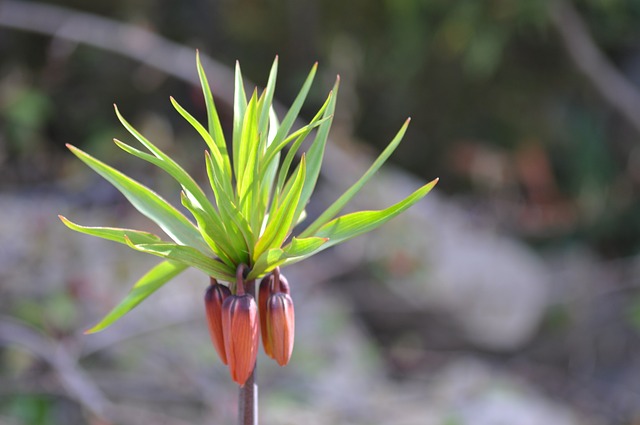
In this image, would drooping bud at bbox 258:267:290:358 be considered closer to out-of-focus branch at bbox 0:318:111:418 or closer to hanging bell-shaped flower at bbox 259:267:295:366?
hanging bell-shaped flower at bbox 259:267:295:366

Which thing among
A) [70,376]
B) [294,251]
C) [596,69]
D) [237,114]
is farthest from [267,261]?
[596,69]

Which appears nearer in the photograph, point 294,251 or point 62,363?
point 294,251

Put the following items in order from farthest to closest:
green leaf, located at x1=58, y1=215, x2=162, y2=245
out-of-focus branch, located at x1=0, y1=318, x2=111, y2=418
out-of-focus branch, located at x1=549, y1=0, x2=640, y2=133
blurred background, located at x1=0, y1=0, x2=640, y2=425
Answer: out-of-focus branch, located at x1=549, y1=0, x2=640, y2=133, blurred background, located at x1=0, y1=0, x2=640, y2=425, out-of-focus branch, located at x1=0, y1=318, x2=111, y2=418, green leaf, located at x1=58, y1=215, x2=162, y2=245

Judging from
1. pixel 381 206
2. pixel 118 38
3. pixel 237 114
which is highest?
pixel 118 38

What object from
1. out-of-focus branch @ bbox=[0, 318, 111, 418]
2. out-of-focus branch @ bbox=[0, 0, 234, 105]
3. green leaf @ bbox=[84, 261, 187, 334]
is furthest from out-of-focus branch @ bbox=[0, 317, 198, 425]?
green leaf @ bbox=[84, 261, 187, 334]

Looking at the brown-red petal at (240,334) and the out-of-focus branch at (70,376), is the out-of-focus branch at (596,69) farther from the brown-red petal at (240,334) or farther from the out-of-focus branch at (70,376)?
the brown-red petal at (240,334)

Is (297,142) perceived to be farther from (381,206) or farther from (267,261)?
(381,206)

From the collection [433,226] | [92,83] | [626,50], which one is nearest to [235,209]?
[433,226]
